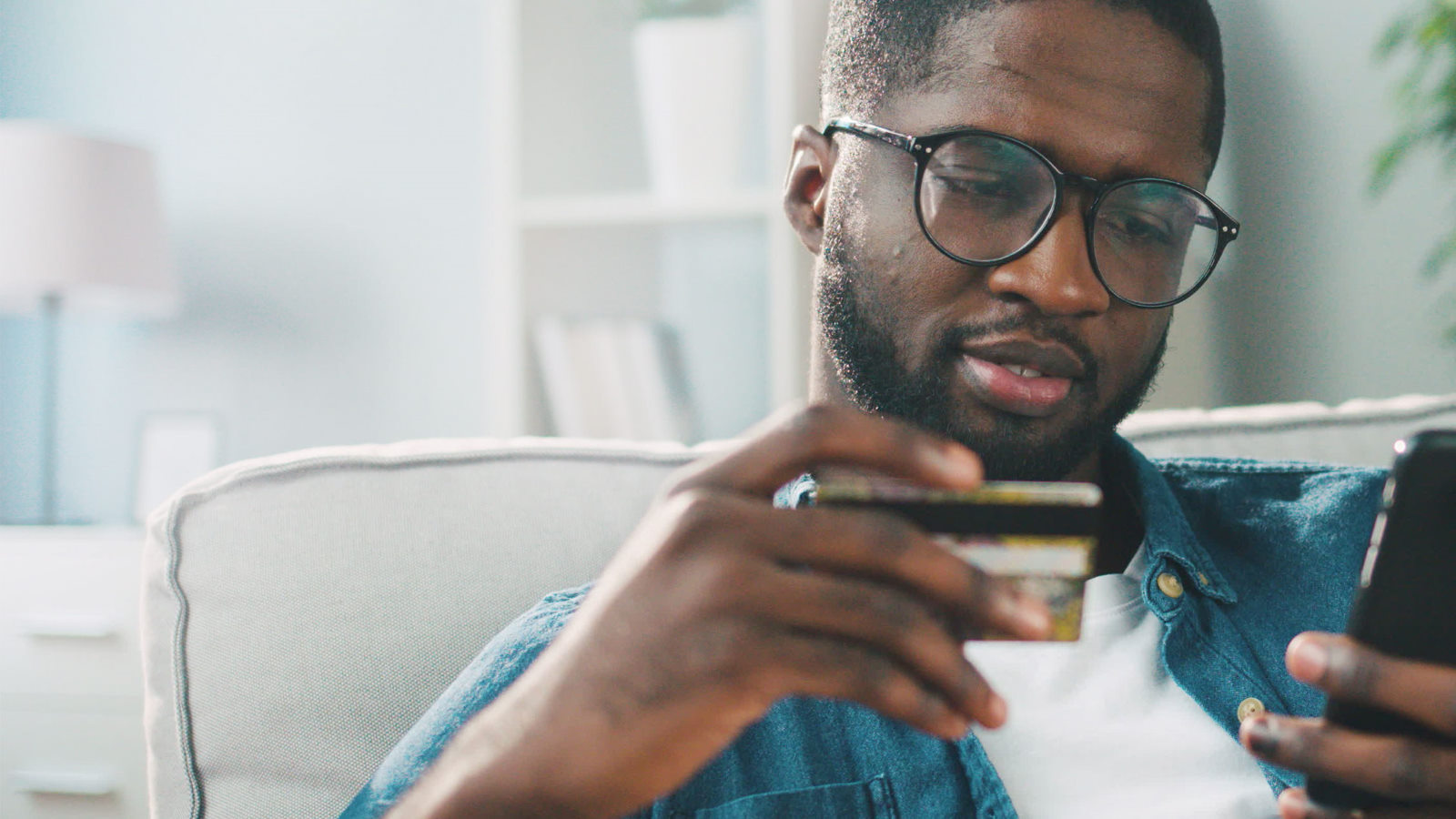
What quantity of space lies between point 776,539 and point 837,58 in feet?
2.69

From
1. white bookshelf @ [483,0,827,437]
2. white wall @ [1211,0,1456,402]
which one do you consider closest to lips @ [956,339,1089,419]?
white bookshelf @ [483,0,827,437]

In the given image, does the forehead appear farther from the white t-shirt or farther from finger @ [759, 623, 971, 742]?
finger @ [759, 623, 971, 742]

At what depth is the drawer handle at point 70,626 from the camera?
153 cm

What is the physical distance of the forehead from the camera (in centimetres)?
92

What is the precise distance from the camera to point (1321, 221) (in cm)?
176

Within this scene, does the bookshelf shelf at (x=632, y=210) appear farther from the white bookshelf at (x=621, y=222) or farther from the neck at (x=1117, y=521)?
the neck at (x=1117, y=521)

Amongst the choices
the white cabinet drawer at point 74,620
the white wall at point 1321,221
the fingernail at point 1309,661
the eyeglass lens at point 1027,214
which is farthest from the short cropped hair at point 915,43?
the white cabinet drawer at point 74,620

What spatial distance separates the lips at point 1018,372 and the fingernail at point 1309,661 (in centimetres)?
45

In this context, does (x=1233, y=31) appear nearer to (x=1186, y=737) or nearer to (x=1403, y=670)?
(x=1186, y=737)

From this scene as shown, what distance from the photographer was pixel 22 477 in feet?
7.86

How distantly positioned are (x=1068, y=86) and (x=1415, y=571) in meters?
0.56

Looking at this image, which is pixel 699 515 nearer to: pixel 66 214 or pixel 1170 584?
pixel 1170 584

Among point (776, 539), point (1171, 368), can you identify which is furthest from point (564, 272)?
point (776, 539)

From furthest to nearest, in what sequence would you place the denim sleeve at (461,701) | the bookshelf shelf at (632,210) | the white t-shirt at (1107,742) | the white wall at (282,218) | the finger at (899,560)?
the white wall at (282,218) < the bookshelf shelf at (632,210) < the white t-shirt at (1107,742) < the denim sleeve at (461,701) < the finger at (899,560)
